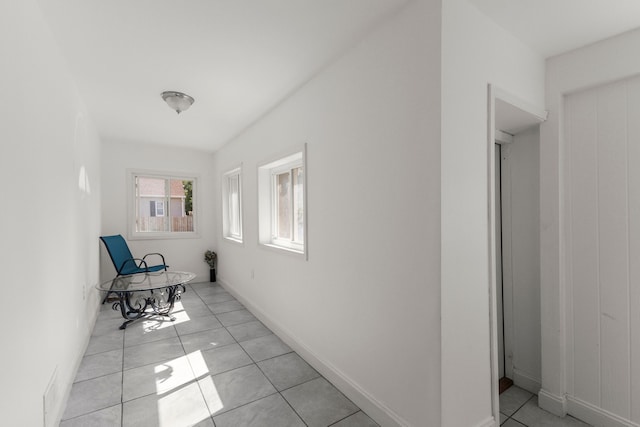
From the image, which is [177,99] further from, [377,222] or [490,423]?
[490,423]

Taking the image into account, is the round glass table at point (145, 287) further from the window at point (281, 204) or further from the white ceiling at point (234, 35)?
the white ceiling at point (234, 35)

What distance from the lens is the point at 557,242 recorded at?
1.98m

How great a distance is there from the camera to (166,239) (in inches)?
203

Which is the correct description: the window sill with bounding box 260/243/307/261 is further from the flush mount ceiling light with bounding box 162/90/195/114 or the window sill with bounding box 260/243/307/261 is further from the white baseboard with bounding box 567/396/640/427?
the white baseboard with bounding box 567/396/640/427

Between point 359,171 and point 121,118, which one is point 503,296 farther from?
point 121,118

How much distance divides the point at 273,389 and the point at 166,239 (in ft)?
12.8

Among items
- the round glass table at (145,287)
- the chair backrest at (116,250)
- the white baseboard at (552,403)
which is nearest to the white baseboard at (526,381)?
the white baseboard at (552,403)

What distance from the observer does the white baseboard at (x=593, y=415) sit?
176 cm

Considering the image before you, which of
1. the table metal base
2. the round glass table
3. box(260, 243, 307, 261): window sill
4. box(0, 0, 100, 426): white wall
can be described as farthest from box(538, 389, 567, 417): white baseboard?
the table metal base

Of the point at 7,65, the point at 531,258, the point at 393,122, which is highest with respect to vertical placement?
the point at 7,65

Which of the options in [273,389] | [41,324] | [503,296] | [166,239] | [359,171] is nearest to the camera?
[41,324]

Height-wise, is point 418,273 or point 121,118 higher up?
point 121,118

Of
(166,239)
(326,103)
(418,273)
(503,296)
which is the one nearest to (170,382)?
(418,273)

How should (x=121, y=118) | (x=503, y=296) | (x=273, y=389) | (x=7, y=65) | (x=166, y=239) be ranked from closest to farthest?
(x=7, y=65) < (x=273, y=389) < (x=503, y=296) < (x=121, y=118) < (x=166, y=239)
